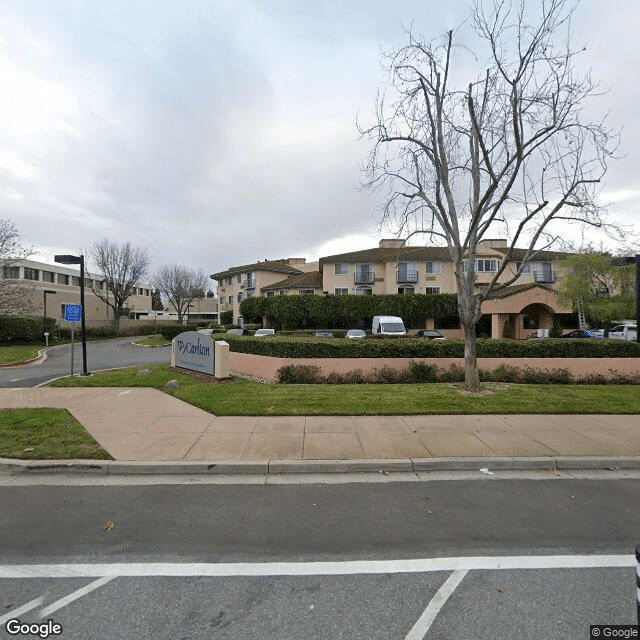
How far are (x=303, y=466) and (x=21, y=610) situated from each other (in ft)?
10.6

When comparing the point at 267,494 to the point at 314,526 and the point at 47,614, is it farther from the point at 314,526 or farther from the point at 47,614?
the point at 47,614

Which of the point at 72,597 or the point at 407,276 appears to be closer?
the point at 72,597

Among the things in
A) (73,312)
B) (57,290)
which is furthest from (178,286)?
(73,312)

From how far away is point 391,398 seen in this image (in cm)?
903

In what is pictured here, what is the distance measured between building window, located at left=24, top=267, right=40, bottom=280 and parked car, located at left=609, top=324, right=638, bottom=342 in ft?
188

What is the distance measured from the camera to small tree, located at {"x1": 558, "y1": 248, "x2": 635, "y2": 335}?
24.8 metres

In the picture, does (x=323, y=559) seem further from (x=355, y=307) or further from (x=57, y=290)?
(x=57, y=290)

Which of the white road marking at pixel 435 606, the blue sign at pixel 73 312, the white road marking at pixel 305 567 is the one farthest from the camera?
the blue sign at pixel 73 312

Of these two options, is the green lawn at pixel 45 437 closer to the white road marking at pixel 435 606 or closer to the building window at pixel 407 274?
the white road marking at pixel 435 606

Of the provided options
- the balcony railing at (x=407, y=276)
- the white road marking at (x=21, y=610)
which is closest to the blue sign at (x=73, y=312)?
the white road marking at (x=21, y=610)

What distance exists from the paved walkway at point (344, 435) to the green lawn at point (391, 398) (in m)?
Result: 0.40

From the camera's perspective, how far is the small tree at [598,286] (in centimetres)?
2481

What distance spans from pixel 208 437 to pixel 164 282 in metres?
60.8

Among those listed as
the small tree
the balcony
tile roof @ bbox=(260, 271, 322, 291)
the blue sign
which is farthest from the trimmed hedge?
the balcony
